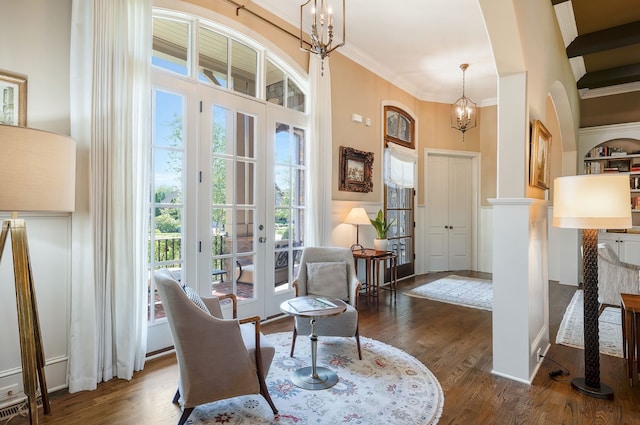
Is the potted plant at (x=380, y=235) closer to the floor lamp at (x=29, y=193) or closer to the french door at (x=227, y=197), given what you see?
the french door at (x=227, y=197)

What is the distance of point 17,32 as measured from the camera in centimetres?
225

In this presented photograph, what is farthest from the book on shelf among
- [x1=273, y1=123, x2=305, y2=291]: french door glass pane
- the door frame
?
the door frame

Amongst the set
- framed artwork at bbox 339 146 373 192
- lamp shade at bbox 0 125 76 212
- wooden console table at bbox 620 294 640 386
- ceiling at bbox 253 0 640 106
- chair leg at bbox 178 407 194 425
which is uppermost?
ceiling at bbox 253 0 640 106

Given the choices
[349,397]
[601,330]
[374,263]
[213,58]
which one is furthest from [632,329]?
[213,58]

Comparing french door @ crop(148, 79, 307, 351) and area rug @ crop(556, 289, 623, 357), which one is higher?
french door @ crop(148, 79, 307, 351)

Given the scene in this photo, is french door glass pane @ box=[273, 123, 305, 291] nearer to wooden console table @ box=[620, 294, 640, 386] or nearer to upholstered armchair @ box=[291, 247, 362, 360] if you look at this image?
upholstered armchair @ box=[291, 247, 362, 360]

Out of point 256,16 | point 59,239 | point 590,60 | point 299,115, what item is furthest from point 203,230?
point 590,60

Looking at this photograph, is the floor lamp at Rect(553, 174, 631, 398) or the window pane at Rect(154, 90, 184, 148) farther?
the window pane at Rect(154, 90, 184, 148)

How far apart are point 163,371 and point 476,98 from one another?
7.12m

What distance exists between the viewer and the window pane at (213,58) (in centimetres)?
339

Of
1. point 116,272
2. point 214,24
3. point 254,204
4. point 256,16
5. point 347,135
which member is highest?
point 256,16

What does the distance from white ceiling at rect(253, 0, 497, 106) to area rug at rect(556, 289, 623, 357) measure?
12.0ft

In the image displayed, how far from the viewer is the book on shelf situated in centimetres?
255

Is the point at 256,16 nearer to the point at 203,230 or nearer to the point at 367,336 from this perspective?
the point at 203,230
